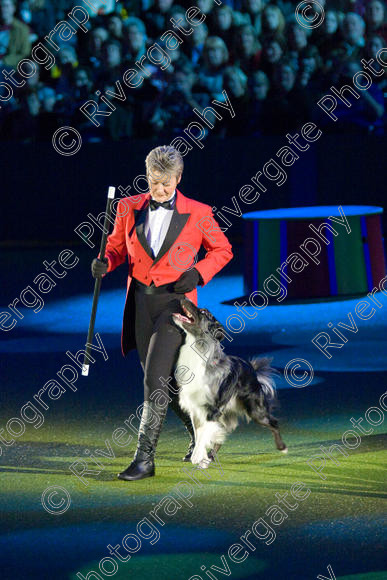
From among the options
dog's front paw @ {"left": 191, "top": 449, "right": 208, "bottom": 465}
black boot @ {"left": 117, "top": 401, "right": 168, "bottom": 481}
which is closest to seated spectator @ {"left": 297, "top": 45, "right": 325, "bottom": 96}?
dog's front paw @ {"left": 191, "top": 449, "right": 208, "bottom": 465}

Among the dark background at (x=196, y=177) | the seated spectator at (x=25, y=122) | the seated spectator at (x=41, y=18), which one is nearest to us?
the seated spectator at (x=25, y=122)

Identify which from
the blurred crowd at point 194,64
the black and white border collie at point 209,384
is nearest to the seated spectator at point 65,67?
the blurred crowd at point 194,64

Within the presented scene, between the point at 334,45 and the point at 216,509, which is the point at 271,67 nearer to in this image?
the point at 334,45

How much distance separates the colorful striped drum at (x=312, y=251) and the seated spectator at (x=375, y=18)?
13.7 ft

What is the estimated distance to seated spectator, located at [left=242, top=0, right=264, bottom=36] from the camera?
1672cm

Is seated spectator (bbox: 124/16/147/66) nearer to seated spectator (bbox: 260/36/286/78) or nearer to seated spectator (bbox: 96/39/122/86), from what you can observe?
seated spectator (bbox: 96/39/122/86)

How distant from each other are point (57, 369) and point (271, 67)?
26.8 feet

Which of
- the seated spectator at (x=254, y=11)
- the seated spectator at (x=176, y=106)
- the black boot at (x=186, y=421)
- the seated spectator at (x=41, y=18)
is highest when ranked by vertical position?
the seated spectator at (x=254, y=11)

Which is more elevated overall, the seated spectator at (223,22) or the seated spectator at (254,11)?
the seated spectator at (254,11)

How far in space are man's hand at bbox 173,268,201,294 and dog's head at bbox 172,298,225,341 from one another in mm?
68

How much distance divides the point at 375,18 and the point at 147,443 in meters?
11.8

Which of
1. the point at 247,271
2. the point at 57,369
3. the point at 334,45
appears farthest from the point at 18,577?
the point at 334,45

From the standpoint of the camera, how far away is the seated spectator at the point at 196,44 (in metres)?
16.2

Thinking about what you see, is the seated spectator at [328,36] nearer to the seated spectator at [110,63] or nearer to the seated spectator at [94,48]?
the seated spectator at [110,63]
